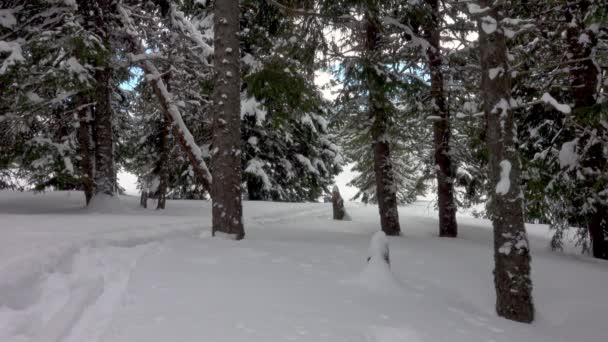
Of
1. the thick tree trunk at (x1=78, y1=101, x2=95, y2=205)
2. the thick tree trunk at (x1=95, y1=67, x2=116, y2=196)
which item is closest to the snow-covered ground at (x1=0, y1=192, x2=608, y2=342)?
the thick tree trunk at (x1=95, y1=67, x2=116, y2=196)

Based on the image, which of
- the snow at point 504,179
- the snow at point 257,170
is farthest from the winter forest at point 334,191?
the snow at point 257,170

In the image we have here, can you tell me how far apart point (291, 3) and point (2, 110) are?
764cm

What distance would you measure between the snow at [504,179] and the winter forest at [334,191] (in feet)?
0.05

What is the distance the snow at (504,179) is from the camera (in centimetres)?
459

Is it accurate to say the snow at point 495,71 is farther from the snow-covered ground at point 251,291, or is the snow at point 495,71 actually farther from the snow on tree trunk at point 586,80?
the snow on tree trunk at point 586,80

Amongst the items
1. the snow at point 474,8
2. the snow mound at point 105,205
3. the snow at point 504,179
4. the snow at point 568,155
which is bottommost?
the snow mound at point 105,205

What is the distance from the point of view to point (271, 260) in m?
5.45

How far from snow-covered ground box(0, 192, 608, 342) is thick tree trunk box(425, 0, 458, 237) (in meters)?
2.64

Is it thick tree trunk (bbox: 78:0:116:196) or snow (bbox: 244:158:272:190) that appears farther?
snow (bbox: 244:158:272:190)

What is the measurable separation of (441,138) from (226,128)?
5827mm

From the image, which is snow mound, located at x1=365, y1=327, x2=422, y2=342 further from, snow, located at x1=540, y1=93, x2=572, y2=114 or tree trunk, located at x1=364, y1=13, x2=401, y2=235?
tree trunk, located at x1=364, y1=13, x2=401, y2=235

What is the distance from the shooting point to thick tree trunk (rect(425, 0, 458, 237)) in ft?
31.7

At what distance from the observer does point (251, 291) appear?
4.09 metres

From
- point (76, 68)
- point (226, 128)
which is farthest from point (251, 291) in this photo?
point (76, 68)
